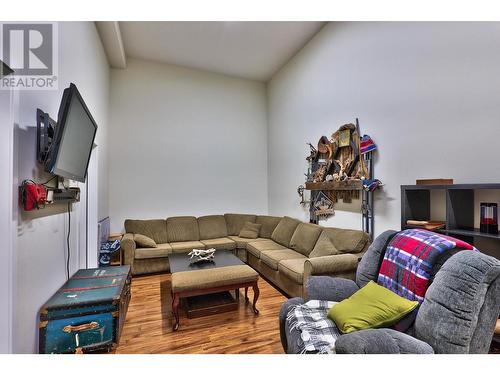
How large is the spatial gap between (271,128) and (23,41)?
4.15 metres

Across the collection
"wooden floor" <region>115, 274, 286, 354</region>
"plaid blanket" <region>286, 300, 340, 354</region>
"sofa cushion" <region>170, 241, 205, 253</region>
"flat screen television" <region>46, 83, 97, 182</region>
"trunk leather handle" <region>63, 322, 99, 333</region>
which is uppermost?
"flat screen television" <region>46, 83, 97, 182</region>

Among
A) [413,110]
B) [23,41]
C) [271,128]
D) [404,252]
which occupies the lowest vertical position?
[404,252]

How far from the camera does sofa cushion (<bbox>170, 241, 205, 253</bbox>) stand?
3869 millimetres

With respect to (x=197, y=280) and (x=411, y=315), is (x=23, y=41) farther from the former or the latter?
(x=411, y=315)

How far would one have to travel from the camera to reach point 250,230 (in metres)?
4.48

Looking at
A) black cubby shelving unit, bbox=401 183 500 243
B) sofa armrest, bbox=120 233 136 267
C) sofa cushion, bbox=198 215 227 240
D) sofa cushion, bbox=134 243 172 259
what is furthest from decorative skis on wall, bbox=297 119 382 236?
sofa armrest, bbox=120 233 136 267

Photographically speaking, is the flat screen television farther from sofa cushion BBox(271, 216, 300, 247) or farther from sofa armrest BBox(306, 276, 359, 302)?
sofa cushion BBox(271, 216, 300, 247)

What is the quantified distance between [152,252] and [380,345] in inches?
132

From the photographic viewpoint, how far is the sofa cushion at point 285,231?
380cm

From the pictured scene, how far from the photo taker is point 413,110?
2363 mm

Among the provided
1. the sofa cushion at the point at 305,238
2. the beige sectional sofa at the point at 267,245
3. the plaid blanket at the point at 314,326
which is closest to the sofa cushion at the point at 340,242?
the beige sectional sofa at the point at 267,245

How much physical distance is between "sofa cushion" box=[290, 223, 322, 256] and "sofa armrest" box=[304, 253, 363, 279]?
0.74 metres

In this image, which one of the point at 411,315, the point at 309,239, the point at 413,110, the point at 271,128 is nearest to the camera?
the point at 411,315
